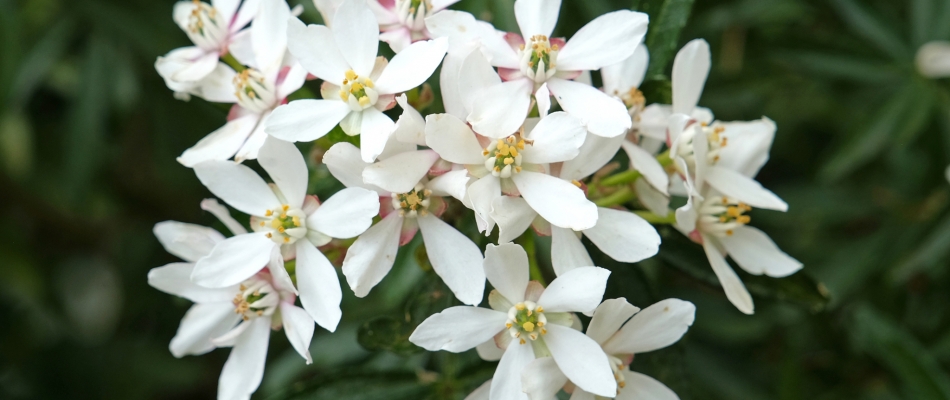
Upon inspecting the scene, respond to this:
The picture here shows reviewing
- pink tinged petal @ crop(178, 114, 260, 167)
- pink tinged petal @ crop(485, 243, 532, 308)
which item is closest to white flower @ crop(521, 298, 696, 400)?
pink tinged petal @ crop(485, 243, 532, 308)

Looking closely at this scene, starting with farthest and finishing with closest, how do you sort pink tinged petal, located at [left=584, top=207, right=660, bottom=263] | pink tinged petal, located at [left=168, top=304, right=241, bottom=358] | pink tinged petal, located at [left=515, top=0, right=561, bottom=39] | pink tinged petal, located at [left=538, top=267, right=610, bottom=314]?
1. pink tinged petal, located at [left=168, top=304, right=241, bottom=358]
2. pink tinged petal, located at [left=515, top=0, right=561, bottom=39]
3. pink tinged petal, located at [left=584, top=207, right=660, bottom=263]
4. pink tinged petal, located at [left=538, top=267, right=610, bottom=314]

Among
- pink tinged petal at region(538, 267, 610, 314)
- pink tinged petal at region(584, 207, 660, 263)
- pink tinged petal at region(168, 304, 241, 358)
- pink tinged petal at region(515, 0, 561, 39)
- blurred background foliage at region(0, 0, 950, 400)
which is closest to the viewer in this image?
pink tinged petal at region(538, 267, 610, 314)

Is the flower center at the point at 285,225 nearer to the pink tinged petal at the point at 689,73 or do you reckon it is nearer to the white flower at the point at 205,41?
the white flower at the point at 205,41

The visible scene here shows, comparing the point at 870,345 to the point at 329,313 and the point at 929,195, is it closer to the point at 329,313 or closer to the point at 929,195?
the point at 929,195

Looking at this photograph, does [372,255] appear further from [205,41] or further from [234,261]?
[205,41]

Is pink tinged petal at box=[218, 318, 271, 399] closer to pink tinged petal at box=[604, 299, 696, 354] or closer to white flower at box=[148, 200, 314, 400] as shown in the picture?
white flower at box=[148, 200, 314, 400]

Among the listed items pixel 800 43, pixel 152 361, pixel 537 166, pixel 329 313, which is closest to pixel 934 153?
pixel 800 43

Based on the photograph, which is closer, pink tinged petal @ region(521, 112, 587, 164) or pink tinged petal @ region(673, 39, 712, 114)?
pink tinged petal @ region(521, 112, 587, 164)
